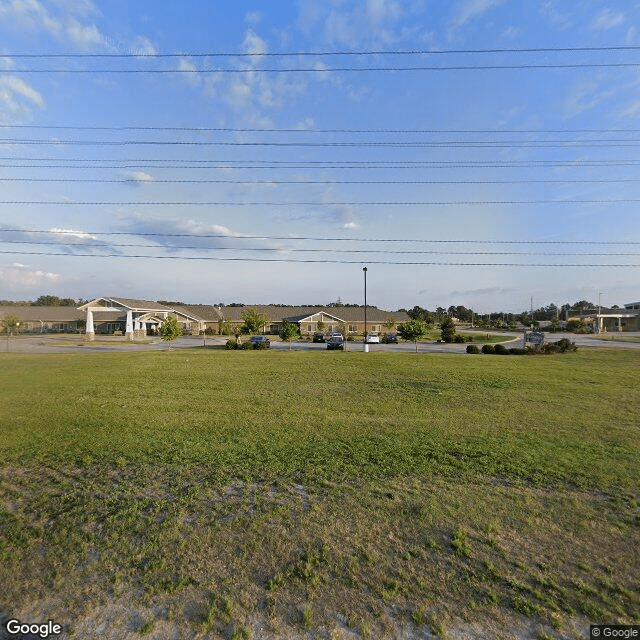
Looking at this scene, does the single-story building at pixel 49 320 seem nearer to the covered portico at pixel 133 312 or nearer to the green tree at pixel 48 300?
the covered portico at pixel 133 312

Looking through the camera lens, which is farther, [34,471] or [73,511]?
[34,471]

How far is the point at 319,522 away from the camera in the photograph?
160 inches

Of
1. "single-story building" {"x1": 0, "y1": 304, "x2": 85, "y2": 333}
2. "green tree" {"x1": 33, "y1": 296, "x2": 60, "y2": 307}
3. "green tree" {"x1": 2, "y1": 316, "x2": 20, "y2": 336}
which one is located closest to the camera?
"green tree" {"x1": 2, "y1": 316, "x2": 20, "y2": 336}

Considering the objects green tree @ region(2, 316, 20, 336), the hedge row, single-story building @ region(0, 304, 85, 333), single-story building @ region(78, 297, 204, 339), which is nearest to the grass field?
the hedge row

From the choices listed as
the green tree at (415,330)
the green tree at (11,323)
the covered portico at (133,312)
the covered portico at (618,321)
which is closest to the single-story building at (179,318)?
the covered portico at (133,312)

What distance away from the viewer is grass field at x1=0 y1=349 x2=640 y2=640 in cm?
284

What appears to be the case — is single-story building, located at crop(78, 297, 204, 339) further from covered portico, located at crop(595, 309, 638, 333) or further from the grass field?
covered portico, located at crop(595, 309, 638, 333)

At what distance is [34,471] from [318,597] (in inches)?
193

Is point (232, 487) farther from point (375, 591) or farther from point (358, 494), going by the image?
point (375, 591)

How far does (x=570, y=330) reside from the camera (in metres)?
74.4

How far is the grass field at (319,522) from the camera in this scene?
2.84 metres

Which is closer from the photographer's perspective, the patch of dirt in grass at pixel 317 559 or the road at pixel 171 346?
the patch of dirt in grass at pixel 317 559

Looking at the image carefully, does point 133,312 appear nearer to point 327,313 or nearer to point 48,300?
point 327,313

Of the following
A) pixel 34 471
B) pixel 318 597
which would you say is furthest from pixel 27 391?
pixel 318 597
